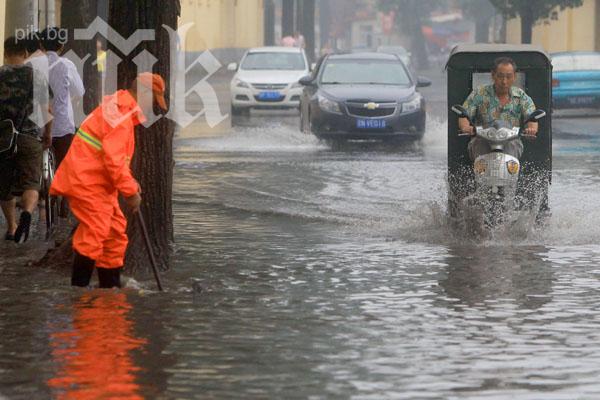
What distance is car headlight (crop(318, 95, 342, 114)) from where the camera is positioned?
25781mm

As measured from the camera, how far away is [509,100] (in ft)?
45.3

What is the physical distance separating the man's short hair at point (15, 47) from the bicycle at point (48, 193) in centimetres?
112

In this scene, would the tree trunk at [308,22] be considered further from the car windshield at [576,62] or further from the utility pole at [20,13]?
the utility pole at [20,13]

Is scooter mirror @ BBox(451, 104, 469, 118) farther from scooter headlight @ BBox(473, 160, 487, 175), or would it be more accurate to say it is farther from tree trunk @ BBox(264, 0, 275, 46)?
tree trunk @ BBox(264, 0, 275, 46)

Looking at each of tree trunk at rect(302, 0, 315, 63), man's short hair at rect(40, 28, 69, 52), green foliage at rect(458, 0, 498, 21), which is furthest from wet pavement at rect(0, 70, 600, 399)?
green foliage at rect(458, 0, 498, 21)

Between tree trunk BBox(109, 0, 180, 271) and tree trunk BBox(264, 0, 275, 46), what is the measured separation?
6501cm

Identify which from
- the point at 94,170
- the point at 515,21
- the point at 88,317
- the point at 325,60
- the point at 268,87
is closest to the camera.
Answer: the point at 88,317

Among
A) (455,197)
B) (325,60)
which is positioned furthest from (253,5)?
(455,197)

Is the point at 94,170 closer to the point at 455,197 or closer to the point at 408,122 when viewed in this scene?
the point at 455,197

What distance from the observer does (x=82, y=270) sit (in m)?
10.5

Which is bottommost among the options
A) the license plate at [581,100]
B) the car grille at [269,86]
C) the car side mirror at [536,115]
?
the license plate at [581,100]

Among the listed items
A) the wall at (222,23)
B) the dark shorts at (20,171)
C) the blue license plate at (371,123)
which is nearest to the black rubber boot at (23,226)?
the dark shorts at (20,171)

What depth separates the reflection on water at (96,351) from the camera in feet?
24.6

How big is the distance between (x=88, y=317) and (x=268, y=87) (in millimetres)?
26617
